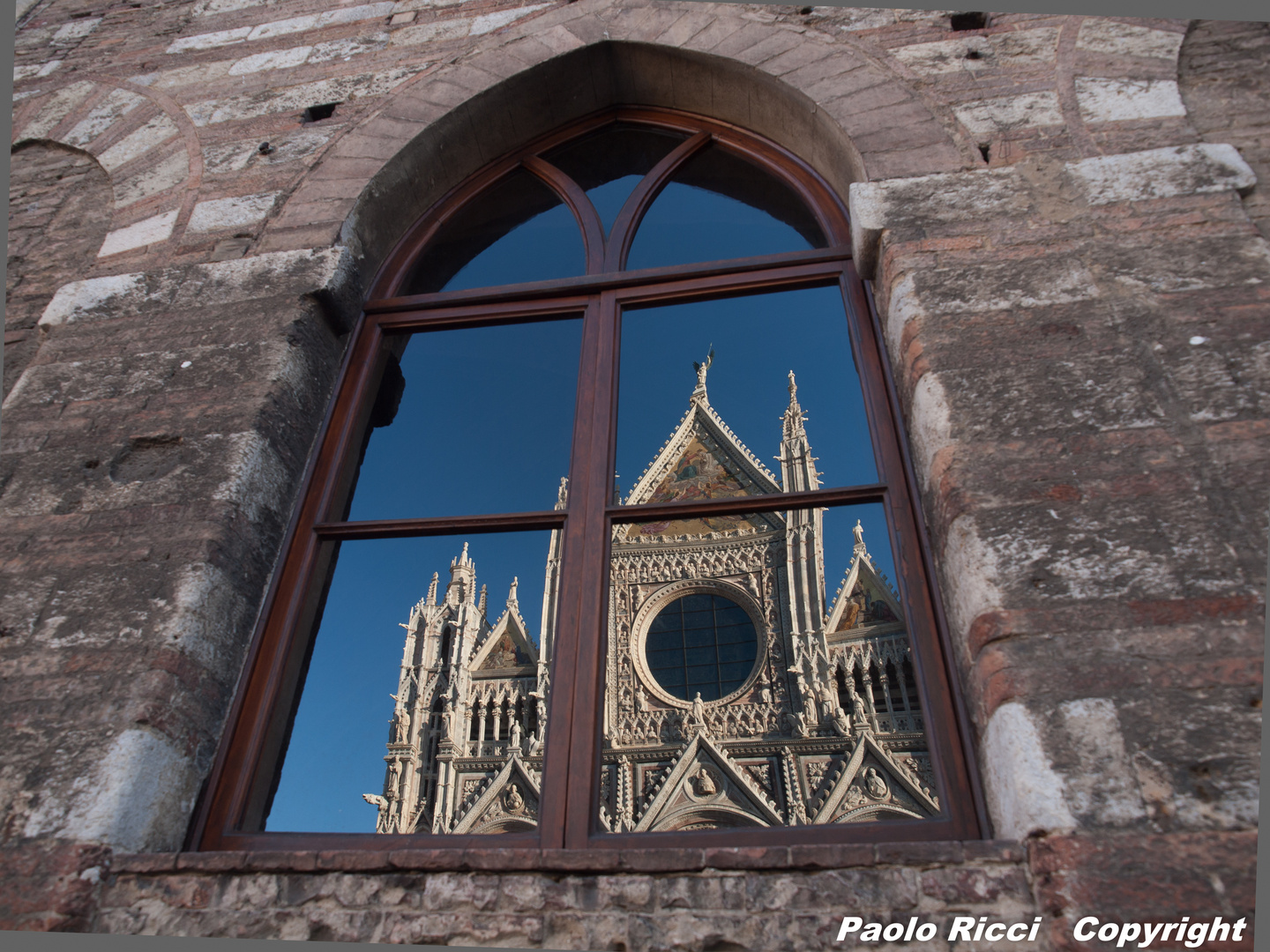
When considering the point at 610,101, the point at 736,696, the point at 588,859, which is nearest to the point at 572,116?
the point at 610,101

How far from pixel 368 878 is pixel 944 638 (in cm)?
132

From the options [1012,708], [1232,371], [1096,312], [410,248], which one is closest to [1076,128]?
[1096,312]

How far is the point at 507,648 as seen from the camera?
439 centimetres

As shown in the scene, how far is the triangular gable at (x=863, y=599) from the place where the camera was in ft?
7.75

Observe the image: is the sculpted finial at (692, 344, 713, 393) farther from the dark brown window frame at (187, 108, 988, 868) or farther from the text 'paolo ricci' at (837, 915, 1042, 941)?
the text 'paolo ricci' at (837, 915, 1042, 941)

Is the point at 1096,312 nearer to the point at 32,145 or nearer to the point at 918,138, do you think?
the point at 918,138

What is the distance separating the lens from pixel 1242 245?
85.9 inches

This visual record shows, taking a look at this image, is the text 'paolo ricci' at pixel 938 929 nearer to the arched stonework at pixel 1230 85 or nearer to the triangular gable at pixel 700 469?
the triangular gable at pixel 700 469

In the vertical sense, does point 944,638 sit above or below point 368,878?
above

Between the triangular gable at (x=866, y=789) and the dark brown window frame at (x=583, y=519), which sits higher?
the triangular gable at (x=866, y=789)

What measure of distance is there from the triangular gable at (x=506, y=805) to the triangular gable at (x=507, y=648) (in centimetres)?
41

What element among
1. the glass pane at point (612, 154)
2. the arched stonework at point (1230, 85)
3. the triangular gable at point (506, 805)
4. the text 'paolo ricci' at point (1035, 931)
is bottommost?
the text 'paolo ricci' at point (1035, 931)

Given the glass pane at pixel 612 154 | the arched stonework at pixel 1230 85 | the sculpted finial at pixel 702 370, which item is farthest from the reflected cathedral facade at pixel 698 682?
the arched stonework at pixel 1230 85

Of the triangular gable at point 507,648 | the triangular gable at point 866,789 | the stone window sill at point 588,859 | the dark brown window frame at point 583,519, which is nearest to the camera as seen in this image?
the stone window sill at point 588,859
